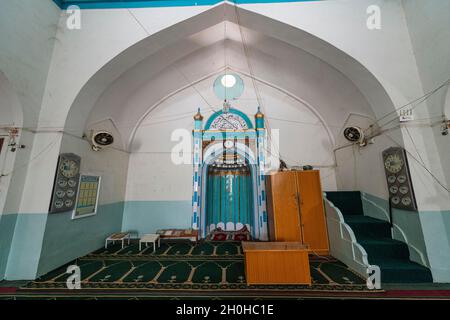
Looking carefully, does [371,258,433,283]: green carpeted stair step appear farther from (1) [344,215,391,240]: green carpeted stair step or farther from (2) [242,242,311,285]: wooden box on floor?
(2) [242,242,311,285]: wooden box on floor

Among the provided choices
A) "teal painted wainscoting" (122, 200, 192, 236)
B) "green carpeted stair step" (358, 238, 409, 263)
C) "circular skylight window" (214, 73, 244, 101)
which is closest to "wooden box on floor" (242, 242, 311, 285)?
"green carpeted stair step" (358, 238, 409, 263)

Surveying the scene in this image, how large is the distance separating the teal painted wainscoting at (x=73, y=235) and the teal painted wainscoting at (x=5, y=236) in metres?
0.42

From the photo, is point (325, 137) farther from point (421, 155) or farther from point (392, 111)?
point (421, 155)

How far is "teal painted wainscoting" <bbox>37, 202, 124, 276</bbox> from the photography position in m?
2.56

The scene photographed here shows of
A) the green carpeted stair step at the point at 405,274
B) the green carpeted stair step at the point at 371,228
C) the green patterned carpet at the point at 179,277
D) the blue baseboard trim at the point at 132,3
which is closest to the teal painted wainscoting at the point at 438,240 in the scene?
the green carpeted stair step at the point at 405,274

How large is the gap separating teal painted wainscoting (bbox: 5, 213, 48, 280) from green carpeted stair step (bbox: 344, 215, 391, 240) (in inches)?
201

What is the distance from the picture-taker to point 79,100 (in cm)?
291

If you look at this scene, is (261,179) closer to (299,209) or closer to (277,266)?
(299,209)

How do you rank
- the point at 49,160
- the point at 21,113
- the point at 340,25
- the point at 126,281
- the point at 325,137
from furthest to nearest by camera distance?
the point at 325,137 < the point at 340,25 < the point at 49,160 < the point at 21,113 < the point at 126,281

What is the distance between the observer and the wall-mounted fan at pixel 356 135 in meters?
3.26

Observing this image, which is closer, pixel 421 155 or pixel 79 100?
pixel 421 155

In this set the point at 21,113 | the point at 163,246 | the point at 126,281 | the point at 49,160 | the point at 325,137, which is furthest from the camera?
the point at 325,137

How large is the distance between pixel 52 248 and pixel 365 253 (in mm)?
4815

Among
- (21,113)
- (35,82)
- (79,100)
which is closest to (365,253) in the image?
(79,100)
